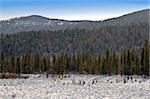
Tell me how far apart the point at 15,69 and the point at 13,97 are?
92133 mm

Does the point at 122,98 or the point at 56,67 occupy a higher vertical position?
the point at 122,98

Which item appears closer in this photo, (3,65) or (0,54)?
(3,65)

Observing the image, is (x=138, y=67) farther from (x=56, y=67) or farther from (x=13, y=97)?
(x=13, y=97)

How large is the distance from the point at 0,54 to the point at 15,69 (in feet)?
68.2

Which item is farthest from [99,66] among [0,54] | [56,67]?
[0,54]

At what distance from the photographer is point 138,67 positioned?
9406 cm

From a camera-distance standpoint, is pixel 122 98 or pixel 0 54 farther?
pixel 0 54

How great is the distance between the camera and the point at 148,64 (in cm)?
9075

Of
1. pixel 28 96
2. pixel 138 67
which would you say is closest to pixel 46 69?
pixel 138 67

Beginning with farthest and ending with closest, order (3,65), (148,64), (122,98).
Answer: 1. (3,65)
2. (148,64)
3. (122,98)

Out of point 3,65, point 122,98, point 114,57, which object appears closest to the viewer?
point 122,98

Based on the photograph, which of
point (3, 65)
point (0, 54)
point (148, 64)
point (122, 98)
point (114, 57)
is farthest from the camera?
point (0, 54)

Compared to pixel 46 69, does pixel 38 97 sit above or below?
above

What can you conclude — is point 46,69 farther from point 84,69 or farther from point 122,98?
point 122,98
